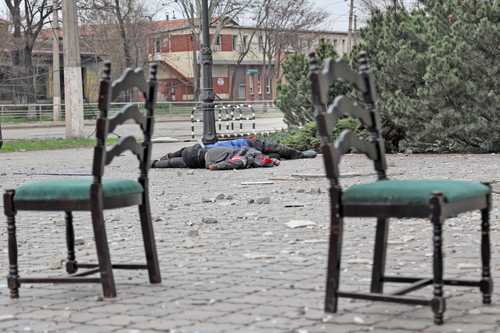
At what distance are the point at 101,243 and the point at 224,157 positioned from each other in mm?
11885

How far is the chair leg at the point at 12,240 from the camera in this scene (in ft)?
17.9

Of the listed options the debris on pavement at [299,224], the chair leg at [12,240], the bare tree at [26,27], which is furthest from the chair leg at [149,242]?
the bare tree at [26,27]

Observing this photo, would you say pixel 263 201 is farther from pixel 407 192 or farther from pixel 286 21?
pixel 286 21

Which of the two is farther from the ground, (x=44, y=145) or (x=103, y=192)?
(x=103, y=192)

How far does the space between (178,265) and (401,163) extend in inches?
447

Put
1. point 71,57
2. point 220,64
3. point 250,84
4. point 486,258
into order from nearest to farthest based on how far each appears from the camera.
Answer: point 486,258, point 71,57, point 220,64, point 250,84

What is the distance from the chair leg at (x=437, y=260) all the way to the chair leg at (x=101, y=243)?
5.72 ft

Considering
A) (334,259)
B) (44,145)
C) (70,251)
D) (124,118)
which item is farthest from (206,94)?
(334,259)

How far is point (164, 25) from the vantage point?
9525 cm

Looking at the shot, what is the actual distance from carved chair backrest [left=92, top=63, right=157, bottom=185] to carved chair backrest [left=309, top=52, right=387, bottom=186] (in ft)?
3.53

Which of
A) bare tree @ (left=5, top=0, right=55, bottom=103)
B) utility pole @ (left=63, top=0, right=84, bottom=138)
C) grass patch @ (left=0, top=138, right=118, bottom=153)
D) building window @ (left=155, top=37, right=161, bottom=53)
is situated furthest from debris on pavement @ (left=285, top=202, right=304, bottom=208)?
building window @ (left=155, top=37, right=161, bottom=53)

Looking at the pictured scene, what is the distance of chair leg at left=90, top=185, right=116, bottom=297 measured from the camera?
17.3 feet

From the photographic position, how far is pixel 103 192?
5.35 metres

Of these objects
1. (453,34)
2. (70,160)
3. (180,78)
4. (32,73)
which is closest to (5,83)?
(32,73)
